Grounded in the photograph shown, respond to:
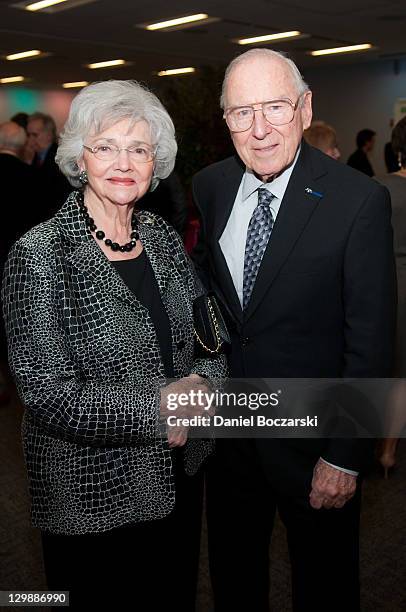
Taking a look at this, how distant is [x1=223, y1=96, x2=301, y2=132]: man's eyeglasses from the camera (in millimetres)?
1612

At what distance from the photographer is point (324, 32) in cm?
1027

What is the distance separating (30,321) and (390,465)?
2427mm

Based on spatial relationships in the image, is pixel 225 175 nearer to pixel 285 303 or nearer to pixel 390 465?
pixel 285 303

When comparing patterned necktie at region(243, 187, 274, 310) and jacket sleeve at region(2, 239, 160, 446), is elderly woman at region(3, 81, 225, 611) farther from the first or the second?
patterned necktie at region(243, 187, 274, 310)

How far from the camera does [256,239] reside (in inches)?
65.7

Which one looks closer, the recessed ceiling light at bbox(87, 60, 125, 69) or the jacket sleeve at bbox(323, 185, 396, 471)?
the jacket sleeve at bbox(323, 185, 396, 471)

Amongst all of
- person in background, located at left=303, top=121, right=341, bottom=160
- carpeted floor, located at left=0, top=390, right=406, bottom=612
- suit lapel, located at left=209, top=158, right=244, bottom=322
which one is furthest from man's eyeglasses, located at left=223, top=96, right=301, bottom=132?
person in background, located at left=303, top=121, right=341, bottom=160

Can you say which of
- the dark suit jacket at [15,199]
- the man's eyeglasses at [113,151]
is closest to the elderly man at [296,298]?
the man's eyeglasses at [113,151]

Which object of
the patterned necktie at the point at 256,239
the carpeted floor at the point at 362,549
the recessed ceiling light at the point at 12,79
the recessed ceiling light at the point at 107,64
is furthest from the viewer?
the recessed ceiling light at the point at 12,79

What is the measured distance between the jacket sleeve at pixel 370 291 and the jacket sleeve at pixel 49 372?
564 mm

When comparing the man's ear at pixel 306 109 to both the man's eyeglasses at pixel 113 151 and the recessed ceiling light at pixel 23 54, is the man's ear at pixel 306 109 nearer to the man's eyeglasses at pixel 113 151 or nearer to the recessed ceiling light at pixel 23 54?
the man's eyeglasses at pixel 113 151

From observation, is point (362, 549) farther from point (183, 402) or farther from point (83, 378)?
point (83, 378)

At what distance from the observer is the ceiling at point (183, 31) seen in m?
8.29

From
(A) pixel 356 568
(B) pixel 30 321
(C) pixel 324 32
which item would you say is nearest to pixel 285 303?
(B) pixel 30 321
